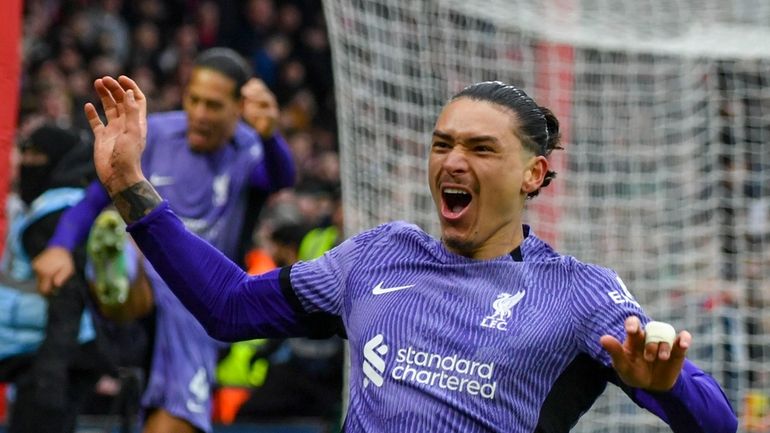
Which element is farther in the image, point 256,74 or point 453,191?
point 256,74

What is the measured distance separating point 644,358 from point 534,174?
769 millimetres

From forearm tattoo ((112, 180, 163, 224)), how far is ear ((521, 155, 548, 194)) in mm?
868

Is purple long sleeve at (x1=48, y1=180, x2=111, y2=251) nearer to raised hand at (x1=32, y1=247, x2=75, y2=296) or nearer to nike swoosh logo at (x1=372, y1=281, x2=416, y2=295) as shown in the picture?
raised hand at (x1=32, y1=247, x2=75, y2=296)

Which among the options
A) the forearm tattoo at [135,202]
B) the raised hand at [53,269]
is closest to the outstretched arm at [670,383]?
the forearm tattoo at [135,202]

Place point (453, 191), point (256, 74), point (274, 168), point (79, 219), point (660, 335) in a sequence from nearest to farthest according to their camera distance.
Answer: point (660, 335), point (453, 191), point (79, 219), point (274, 168), point (256, 74)

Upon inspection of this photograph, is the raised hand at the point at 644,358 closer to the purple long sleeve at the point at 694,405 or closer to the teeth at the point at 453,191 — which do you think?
the purple long sleeve at the point at 694,405

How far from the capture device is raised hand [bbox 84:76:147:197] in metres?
3.31

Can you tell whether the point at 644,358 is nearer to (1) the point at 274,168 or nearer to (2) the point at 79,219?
(2) the point at 79,219

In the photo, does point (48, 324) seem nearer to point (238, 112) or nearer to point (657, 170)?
point (238, 112)

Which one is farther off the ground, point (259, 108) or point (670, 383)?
point (259, 108)

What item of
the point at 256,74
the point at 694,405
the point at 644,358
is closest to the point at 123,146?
the point at 644,358

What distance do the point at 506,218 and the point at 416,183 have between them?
4.03 meters

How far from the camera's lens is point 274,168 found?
652 cm

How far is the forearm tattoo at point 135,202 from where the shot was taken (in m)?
3.34
